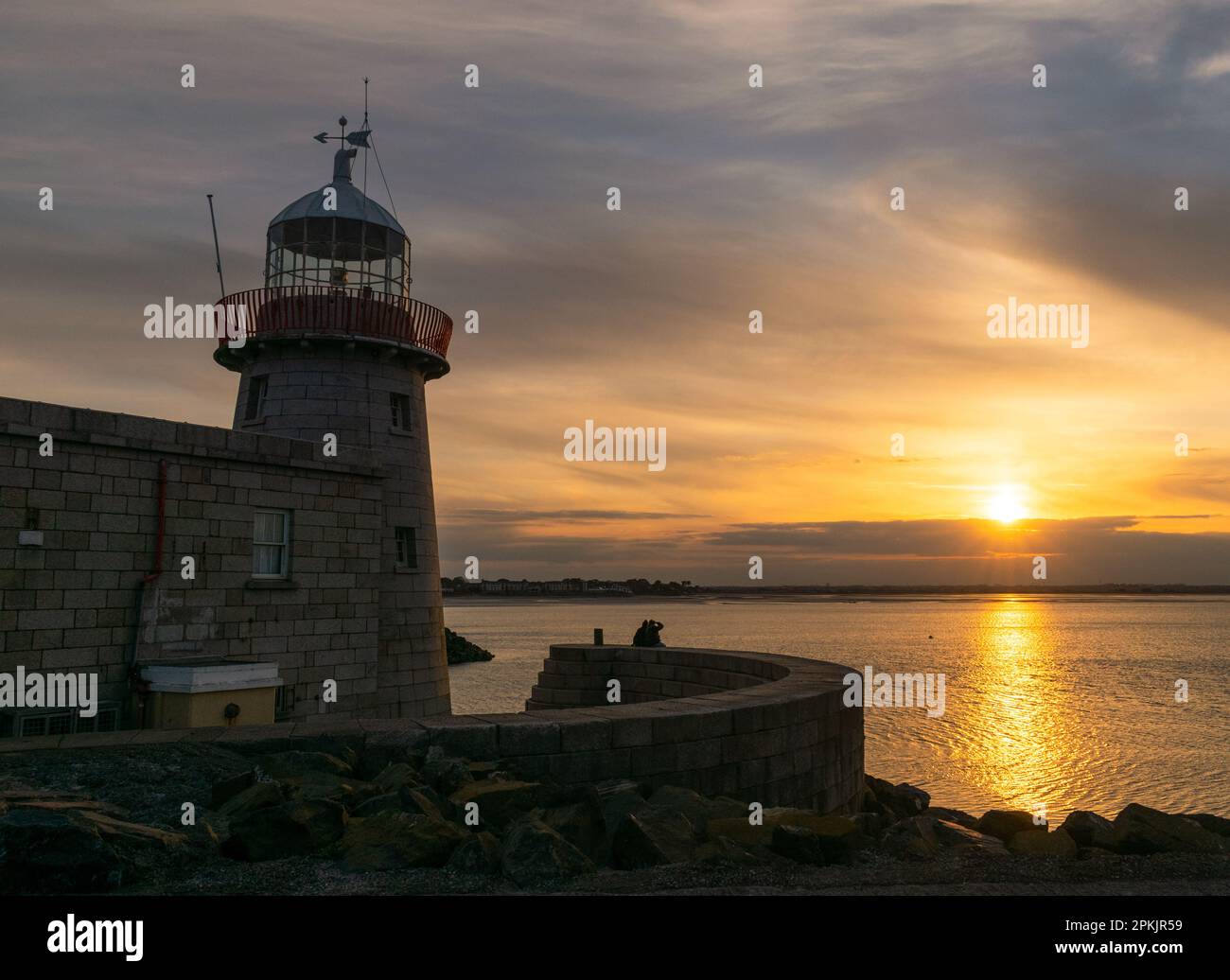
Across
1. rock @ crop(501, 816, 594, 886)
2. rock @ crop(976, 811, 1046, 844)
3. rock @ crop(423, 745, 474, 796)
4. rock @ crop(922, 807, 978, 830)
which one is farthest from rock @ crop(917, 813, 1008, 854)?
rock @ crop(922, 807, 978, 830)

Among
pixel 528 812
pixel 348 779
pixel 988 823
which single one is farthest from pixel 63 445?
pixel 988 823

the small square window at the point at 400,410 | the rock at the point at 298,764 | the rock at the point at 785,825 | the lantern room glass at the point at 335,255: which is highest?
the lantern room glass at the point at 335,255

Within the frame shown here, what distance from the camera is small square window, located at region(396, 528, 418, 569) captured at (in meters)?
19.3

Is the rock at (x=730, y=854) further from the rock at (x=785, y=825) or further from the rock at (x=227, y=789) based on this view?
the rock at (x=227, y=789)

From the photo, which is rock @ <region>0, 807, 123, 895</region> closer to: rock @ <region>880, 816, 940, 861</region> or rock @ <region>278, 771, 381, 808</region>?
rock @ <region>278, 771, 381, 808</region>

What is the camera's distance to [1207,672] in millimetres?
58031

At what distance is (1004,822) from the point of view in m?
13.1

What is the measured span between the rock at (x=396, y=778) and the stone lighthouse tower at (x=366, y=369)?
9599 mm

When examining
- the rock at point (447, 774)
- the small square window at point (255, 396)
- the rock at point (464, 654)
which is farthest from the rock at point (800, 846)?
the rock at point (464, 654)

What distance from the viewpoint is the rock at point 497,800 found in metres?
7.81

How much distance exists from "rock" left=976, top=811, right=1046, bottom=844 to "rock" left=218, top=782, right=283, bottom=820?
9.90 meters

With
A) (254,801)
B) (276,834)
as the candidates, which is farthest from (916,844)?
(254,801)

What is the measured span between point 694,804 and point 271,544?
8.60 metres
